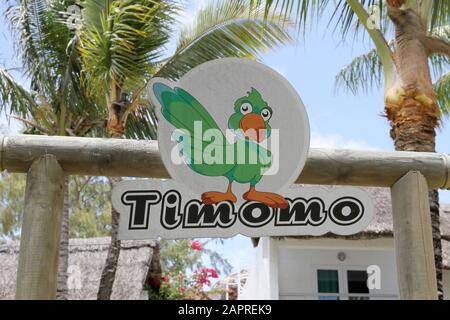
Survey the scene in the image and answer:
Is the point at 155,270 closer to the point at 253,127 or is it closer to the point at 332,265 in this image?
the point at 332,265

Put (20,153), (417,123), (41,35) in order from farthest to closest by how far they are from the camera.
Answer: (41,35)
(417,123)
(20,153)

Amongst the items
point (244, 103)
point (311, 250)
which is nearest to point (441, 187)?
point (244, 103)

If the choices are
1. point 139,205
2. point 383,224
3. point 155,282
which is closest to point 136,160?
point 139,205

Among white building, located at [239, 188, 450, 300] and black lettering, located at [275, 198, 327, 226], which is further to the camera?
white building, located at [239, 188, 450, 300]

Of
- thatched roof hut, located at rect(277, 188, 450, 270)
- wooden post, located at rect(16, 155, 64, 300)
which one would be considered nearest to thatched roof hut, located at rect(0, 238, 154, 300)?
thatched roof hut, located at rect(277, 188, 450, 270)

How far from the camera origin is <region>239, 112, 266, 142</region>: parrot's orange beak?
10.6 ft

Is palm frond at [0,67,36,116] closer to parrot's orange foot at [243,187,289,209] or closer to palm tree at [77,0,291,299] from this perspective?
palm tree at [77,0,291,299]

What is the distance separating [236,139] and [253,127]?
11cm

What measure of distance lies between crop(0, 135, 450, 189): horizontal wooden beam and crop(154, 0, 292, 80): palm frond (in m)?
4.31

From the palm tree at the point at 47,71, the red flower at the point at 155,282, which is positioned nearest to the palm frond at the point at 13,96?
the palm tree at the point at 47,71

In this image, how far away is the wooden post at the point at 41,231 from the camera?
3.06 metres

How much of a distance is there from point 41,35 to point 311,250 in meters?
5.57
